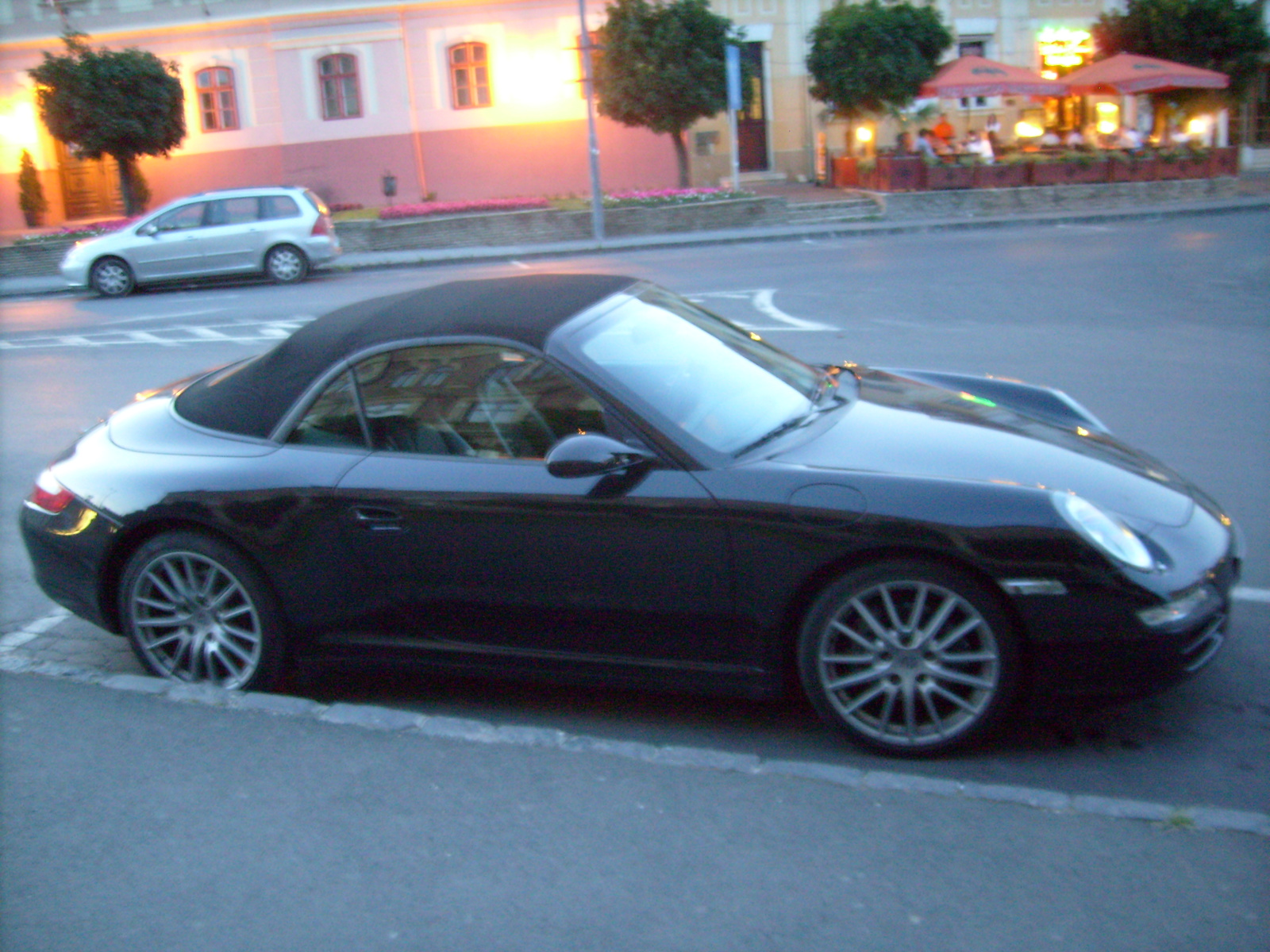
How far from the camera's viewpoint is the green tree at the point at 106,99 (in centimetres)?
2520

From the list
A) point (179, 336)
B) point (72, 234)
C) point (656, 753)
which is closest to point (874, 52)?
point (72, 234)

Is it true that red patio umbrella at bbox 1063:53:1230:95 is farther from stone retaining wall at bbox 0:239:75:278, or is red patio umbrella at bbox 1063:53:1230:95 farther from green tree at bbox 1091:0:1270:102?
stone retaining wall at bbox 0:239:75:278

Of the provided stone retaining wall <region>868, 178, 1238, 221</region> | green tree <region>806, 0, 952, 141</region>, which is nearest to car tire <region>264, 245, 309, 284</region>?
stone retaining wall <region>868, 178, 1238, 221</region>

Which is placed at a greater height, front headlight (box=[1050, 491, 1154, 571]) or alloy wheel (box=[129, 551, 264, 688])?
front headlight (box=[1050, 491, 1154, 571])

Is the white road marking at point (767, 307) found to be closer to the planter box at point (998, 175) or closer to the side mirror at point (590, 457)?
the side mirror at point (590, 457)

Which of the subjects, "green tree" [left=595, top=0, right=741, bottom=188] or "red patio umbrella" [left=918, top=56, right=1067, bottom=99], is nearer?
"red patio umbrella" [left=918, top=56, right=1067, bottom=99]

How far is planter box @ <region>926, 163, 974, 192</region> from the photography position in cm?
2578

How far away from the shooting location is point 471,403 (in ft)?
13.6

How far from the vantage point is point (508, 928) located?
290cm

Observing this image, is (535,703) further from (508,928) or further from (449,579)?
(508,928)

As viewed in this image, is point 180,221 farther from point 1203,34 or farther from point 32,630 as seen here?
point 1203,34

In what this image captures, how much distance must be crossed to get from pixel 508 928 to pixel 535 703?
1527 millimetres

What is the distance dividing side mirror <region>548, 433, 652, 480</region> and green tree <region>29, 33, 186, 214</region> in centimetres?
2502

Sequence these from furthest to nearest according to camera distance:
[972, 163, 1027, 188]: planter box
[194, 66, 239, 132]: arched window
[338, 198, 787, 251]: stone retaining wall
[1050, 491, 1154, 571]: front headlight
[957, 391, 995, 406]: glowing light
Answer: [194, 66, 239, 132]: arched window, [972, 163, 1027, 188]: planter box, [338, 198, 787, 251]: stone retaining wall, [957, 391, 995, 406]: glowing light, [1050, 491, 1154, 571]: front headlight
